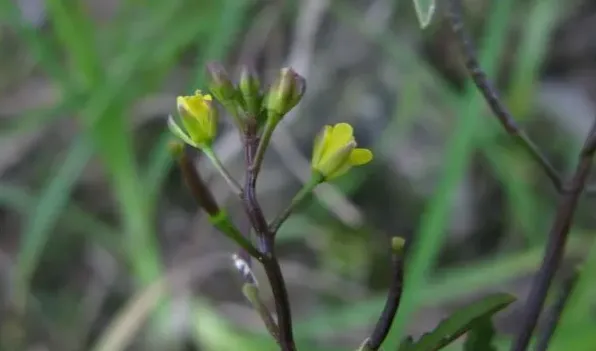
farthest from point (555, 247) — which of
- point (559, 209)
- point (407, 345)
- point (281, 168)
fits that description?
point (281, 168)

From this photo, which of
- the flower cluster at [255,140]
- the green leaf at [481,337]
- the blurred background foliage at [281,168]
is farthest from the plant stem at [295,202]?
the blurred background foliage at [281,168]

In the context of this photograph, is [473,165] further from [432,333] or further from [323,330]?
[432,333]

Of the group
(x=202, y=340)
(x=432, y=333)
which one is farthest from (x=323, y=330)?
(x=432, y=333)

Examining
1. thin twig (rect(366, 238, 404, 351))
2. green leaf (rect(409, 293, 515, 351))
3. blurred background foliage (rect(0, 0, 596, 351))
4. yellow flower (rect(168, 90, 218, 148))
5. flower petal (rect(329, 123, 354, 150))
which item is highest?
yellow flower (rect(168, 90, 218, 148))

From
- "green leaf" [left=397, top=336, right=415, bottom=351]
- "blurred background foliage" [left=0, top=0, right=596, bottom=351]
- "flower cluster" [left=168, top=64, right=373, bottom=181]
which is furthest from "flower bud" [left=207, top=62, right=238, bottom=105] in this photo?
"blurred background foliage" [left=0, top=0, right=596, bottom=351]

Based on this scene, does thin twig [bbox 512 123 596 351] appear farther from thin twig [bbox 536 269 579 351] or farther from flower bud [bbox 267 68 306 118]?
flower bud [bbox 267 68 306 118]

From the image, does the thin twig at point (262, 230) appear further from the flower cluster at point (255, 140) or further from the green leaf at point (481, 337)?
the green leaf at point (481, 337)

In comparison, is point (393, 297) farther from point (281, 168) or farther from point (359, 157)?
point (281, 168)
